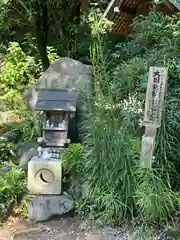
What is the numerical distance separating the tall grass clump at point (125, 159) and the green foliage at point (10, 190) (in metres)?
0.72

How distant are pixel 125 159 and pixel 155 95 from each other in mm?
712

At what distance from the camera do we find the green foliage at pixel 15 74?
703cm

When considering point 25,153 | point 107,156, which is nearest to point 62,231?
point 107,156

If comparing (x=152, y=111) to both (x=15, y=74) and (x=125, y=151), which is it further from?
(x=15, y=74)

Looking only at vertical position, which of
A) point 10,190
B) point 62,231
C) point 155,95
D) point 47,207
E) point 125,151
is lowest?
point 62,231

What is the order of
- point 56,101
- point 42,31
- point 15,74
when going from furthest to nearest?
point 15,74
point 42,31
point 56,101

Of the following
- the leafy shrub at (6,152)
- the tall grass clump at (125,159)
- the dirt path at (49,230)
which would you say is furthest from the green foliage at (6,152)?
the tall grass clump at (125,159)

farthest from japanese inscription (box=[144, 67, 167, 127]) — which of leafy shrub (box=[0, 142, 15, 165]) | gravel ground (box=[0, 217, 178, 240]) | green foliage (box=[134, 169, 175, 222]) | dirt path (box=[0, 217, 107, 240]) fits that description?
leafy shrub (box=[0, 142, 15, 165])

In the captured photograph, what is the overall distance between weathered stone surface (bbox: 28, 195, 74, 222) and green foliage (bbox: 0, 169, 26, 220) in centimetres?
23

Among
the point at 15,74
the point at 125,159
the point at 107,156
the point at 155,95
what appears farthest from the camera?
the point at 15,74

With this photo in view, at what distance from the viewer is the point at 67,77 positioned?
5492mm

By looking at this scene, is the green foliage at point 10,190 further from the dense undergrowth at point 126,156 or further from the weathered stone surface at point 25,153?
the dense undergrowth at point 126,156

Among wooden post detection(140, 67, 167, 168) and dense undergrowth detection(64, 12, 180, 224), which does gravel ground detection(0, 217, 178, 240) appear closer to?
dense undergrowth detection(64, 12, 180, 224)

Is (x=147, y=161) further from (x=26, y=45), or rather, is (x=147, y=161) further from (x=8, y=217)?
(x=26, y=45)
